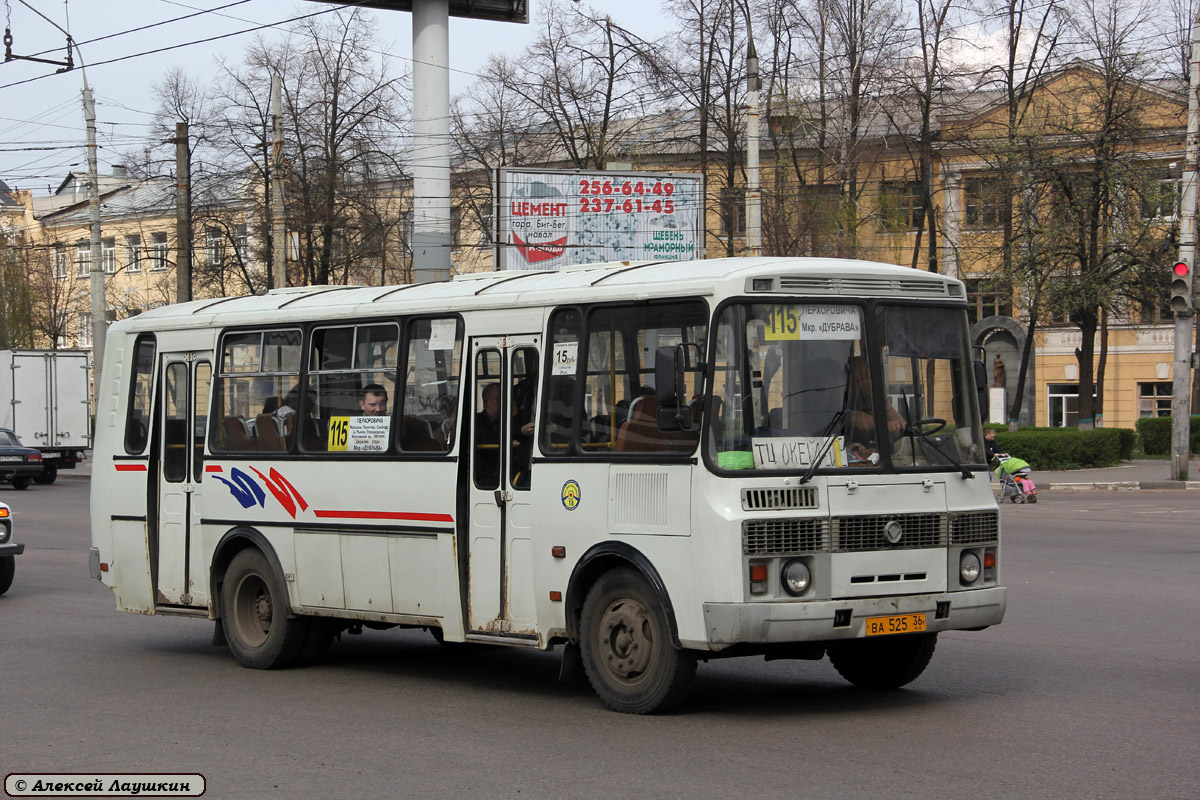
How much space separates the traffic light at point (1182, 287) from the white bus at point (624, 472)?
24.1 m

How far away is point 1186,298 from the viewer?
3142 cm

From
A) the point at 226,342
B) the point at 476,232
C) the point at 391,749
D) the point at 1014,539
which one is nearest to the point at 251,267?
the point at 476,232

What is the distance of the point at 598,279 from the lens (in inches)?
368

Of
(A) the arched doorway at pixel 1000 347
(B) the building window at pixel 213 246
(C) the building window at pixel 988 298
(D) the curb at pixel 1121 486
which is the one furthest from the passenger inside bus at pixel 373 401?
(B) the building window at pixel 213 246

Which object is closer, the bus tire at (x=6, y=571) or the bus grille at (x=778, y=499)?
the bus grille at (x=778, y=499)

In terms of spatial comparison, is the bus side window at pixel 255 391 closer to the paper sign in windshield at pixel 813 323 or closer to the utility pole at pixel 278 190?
the paper sign in windshield at pixel 813 323

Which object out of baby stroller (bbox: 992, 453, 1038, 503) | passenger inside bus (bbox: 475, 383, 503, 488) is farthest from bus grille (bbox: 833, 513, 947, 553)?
baby stroller (bbox: 992, 453, 1038, 503)

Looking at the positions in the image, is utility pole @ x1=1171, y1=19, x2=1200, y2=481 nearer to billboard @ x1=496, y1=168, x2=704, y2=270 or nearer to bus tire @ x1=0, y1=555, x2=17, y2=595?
billboard @ x1=496, y1=168, x2=704, y2=270

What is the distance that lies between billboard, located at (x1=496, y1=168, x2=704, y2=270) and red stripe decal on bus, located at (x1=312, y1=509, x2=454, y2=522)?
1091 inches

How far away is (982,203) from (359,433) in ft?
122

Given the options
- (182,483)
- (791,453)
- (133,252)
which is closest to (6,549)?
(182,483)

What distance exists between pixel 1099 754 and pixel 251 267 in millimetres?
49114

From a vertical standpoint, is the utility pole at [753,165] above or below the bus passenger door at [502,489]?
above

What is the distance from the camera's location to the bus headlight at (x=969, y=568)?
888 centimetres
